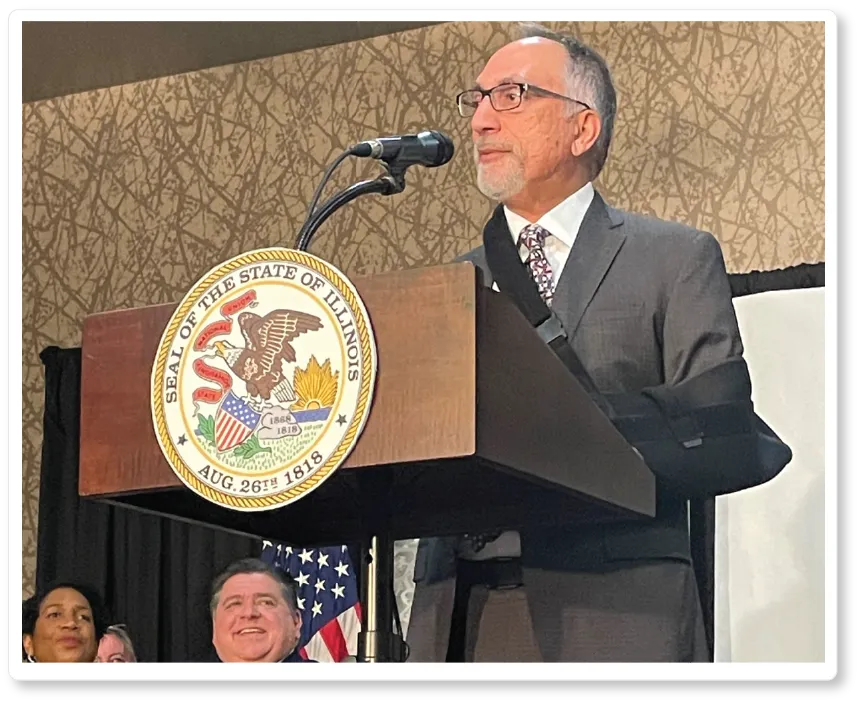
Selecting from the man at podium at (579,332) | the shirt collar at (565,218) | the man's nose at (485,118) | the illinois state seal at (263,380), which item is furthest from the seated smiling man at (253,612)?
the man's nose at (485,118)

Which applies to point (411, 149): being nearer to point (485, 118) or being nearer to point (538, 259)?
point (485, 118)

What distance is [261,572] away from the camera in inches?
116

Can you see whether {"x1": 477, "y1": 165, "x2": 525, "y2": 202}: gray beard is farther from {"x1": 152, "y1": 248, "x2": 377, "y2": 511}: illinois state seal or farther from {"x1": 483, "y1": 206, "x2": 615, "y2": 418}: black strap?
{"x1": 152, "y1": 248, "x2": 377, "y2": 511}: illinois state seal

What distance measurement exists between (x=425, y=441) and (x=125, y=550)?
1.09m

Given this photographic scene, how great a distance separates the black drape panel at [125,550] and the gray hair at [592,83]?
3.17ft

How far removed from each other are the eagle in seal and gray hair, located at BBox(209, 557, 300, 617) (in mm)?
525

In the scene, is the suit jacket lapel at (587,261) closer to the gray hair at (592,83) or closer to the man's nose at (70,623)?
the gray hair at (592,83)

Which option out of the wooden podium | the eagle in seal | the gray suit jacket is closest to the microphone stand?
the wooden podium

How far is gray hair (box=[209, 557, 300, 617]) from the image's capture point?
2.94 m

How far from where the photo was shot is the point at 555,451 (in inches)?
Answer: 88.3

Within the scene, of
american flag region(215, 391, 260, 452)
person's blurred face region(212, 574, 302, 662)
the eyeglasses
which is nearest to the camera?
american flag region(215, 391, 260, 452)

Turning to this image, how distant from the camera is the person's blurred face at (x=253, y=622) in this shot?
2.89 m
